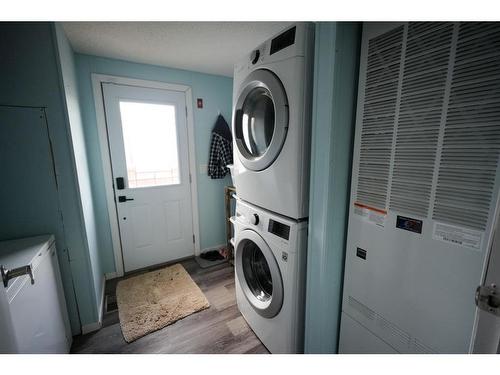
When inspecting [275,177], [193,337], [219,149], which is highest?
[219,149]

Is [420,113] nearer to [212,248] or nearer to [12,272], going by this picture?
[12,272]

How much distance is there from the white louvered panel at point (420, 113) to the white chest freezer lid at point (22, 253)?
165 cm

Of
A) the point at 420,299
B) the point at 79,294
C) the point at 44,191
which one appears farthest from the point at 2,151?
the point at 420,299

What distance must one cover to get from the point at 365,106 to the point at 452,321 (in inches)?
33.3

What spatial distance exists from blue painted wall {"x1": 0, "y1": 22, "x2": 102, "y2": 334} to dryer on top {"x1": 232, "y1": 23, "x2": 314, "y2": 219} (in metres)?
1.16

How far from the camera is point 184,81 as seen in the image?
237cm

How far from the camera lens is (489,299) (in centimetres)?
55

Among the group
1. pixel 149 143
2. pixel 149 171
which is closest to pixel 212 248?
pixel 149 171

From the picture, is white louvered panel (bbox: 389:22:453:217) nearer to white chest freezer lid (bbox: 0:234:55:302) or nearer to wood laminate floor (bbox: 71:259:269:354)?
wood laminate floor (bbox: 71:259:269:354)

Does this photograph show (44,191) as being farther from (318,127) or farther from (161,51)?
(318,127)

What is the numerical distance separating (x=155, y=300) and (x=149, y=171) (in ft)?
4.29

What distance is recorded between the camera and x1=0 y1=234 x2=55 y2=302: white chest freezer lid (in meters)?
0.97

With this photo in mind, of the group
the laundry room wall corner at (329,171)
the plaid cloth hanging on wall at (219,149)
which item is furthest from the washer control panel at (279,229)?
the plaid cloth hanging on wall at (219,149)
